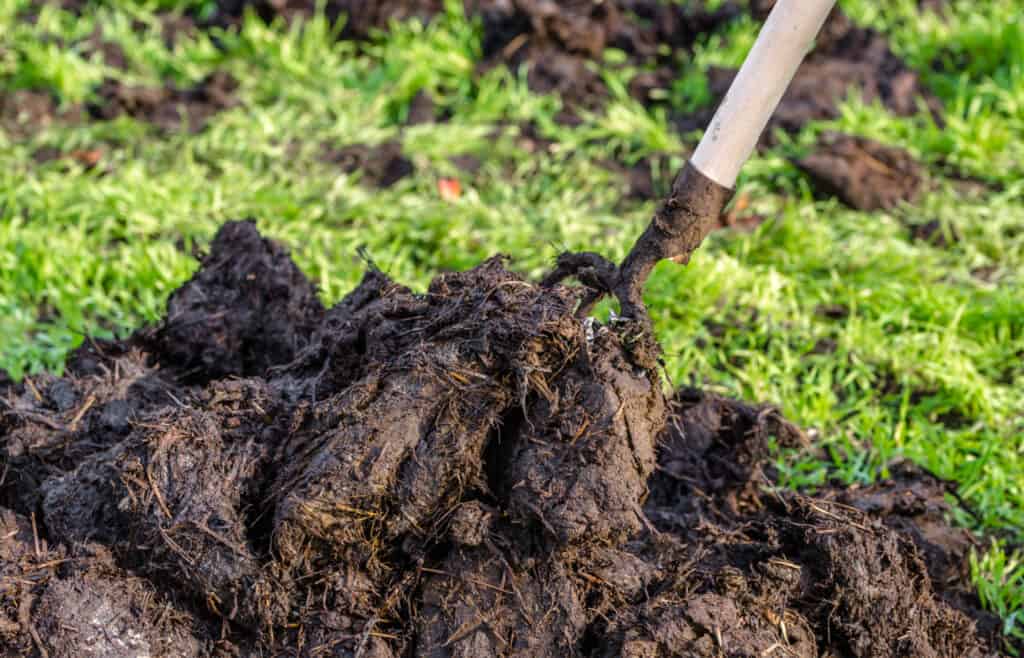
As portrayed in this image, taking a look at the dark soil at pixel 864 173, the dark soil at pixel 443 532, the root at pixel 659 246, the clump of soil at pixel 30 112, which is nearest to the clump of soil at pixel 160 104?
the clump of soil at pixel 30 112

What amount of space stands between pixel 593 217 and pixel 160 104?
289cm

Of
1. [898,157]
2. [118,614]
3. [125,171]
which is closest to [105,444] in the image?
[118,614]

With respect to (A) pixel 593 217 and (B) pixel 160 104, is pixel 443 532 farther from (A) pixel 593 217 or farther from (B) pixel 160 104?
(B) pixel 160 104

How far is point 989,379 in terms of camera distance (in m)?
4.05

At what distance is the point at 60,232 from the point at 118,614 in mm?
3100

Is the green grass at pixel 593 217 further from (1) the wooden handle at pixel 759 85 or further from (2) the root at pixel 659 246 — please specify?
(1) the wooden handle at pixel 759 85

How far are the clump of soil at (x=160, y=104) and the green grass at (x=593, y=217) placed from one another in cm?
15

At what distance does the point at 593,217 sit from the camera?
514cm

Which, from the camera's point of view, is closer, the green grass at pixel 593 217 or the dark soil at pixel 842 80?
the green grass at pixel 593 217

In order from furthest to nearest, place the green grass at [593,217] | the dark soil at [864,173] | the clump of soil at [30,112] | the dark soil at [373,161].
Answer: the clump of soil at [30,112], the dark soil at [373,161], the dark soil at [864,173], the green grass at [593,217]

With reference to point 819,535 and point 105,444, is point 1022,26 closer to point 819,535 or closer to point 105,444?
point 819,535

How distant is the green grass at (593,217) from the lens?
3943 mm

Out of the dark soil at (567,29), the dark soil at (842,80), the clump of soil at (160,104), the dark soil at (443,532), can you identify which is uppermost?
the dark soil at (443,532)

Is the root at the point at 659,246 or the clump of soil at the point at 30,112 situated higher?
the root at the point at 659,246
